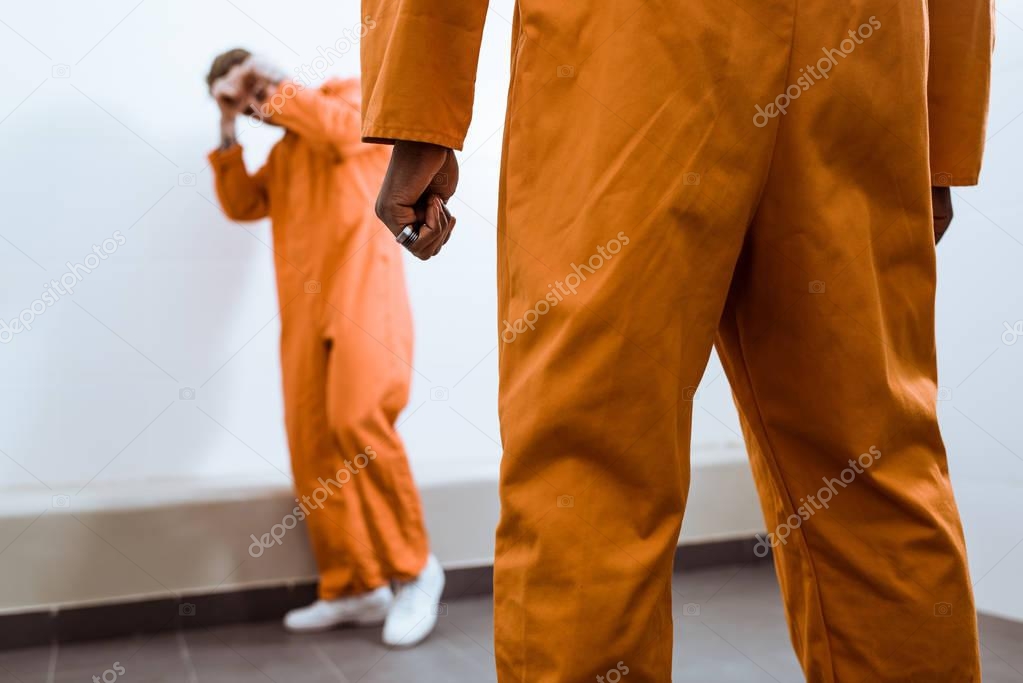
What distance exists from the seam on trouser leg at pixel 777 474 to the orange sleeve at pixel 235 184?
1.60 metres

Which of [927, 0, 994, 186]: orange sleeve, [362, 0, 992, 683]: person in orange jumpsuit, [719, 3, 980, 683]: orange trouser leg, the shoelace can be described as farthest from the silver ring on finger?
the shoelace

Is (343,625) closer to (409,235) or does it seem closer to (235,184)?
(235,184)

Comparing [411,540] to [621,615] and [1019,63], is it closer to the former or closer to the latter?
[621,615]

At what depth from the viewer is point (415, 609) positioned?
1.94 meters

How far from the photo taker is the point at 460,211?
8.23ft

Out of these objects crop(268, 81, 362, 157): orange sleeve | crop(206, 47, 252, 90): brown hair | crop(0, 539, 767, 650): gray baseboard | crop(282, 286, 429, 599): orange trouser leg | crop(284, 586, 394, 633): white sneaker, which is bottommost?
crop(0, 539, 767, 650): gray baseboard

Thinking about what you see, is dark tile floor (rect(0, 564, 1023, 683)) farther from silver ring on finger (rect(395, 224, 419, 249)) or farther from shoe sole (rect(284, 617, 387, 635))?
silver ring on finger (rect(395, 224, 419, 249))

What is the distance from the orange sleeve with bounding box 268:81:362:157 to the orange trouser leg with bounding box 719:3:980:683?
138 centimetres

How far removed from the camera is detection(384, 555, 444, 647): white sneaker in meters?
1.87

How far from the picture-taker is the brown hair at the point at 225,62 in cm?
204

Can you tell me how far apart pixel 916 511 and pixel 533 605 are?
326 millimetres

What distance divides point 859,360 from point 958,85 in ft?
1.09

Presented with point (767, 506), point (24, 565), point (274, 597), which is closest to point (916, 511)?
point (767, 506)

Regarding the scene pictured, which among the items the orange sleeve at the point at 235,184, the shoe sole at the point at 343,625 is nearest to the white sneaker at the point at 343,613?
the shoe sole at the point at 343,625
